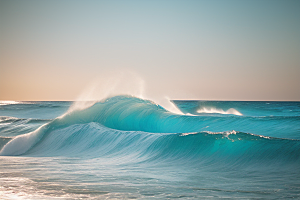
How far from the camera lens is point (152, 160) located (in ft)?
29.0

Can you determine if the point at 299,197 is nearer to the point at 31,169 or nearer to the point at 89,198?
the point at 89,198

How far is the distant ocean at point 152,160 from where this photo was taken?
551 centimetres

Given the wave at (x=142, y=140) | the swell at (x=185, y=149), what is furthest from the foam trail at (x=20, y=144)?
the swell at (x=185, y=149)

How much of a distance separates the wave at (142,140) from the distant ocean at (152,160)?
0.09 ft

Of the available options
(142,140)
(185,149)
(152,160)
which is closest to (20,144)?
(142,140)

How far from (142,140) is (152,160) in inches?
79.4

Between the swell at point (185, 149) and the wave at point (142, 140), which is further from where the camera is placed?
the wave at point (142, 140)

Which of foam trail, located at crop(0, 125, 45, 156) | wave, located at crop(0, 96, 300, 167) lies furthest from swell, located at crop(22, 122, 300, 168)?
foam trail, located at crop(0, 125, 45, 156)

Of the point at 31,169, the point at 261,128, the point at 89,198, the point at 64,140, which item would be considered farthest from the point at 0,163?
the point at 261,128

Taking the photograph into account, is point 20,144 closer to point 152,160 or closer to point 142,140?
point 142,140

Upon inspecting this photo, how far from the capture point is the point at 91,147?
38.2ft

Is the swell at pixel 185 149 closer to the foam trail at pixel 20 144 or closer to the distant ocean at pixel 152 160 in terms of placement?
the distant ocean at pixel 152 160

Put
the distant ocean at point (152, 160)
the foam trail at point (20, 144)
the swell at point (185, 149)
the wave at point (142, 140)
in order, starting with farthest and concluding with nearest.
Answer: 1. the foam trail at point (20, 144)
2. the wave at point (142, 140)
3. the swell at point (185, 149)
4. the distant ocean at point (152, 160)

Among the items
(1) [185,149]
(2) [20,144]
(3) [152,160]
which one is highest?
(2) [20,144]
